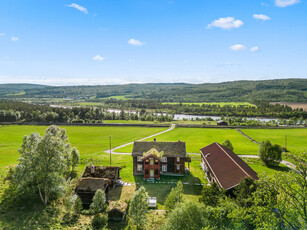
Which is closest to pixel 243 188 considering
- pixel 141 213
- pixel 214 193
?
pixel 214 193

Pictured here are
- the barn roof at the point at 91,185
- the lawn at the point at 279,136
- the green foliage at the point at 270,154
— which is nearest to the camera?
the barn roof at the point at 91,185

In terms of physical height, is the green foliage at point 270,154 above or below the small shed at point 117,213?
above

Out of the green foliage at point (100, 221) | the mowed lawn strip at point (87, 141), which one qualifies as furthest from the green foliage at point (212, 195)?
the mowed lawn strip at point (87, 141)

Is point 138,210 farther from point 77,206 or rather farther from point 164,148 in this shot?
point 164,148

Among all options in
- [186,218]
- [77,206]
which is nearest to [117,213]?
[77,206]

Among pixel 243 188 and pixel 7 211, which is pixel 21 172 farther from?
pixel 243 188

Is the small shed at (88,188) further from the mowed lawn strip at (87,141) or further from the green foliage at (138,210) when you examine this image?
the mowed lawn strip at (87,141)
